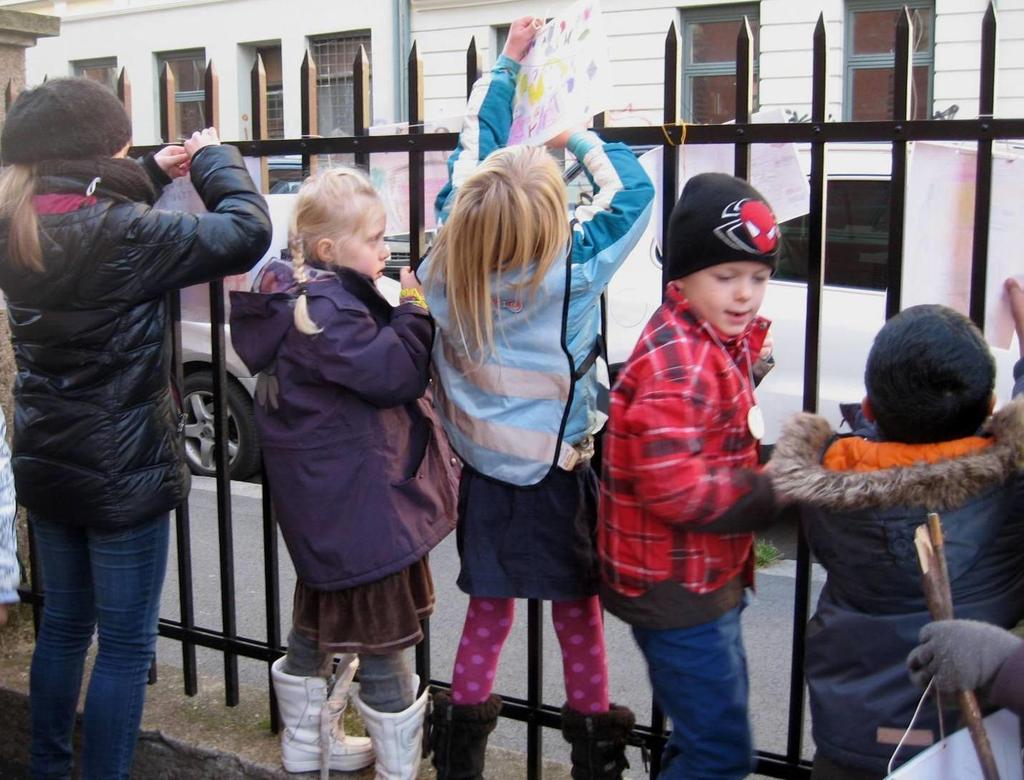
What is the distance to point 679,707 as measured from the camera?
2.26 meters

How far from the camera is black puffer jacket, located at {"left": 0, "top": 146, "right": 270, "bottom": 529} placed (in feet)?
8.34

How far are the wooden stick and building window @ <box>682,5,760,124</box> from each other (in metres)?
12.5

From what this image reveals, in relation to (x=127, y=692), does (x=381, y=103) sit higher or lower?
higher

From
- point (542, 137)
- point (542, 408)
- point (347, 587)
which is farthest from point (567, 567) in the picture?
point (542, 137)

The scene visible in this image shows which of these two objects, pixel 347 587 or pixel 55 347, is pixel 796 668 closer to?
pixel 347 587

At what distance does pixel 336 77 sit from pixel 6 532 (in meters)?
14.9

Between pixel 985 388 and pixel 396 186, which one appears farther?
pixel 396 186

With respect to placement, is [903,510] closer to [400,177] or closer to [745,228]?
[745,228]

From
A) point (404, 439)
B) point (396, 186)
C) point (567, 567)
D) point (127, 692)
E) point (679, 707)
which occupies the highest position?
point (396, 186)

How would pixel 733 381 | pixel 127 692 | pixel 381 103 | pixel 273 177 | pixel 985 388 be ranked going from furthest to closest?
pixel 381 103 < pixel 273 177 < pixel 127 692 < pixel 733 381 < pixel 985 388

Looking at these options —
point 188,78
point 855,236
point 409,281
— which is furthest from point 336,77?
point 409,281

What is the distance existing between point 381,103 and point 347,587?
1398 centimetres

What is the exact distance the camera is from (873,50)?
13.3 m

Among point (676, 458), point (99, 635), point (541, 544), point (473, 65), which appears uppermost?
point (473, 65)
